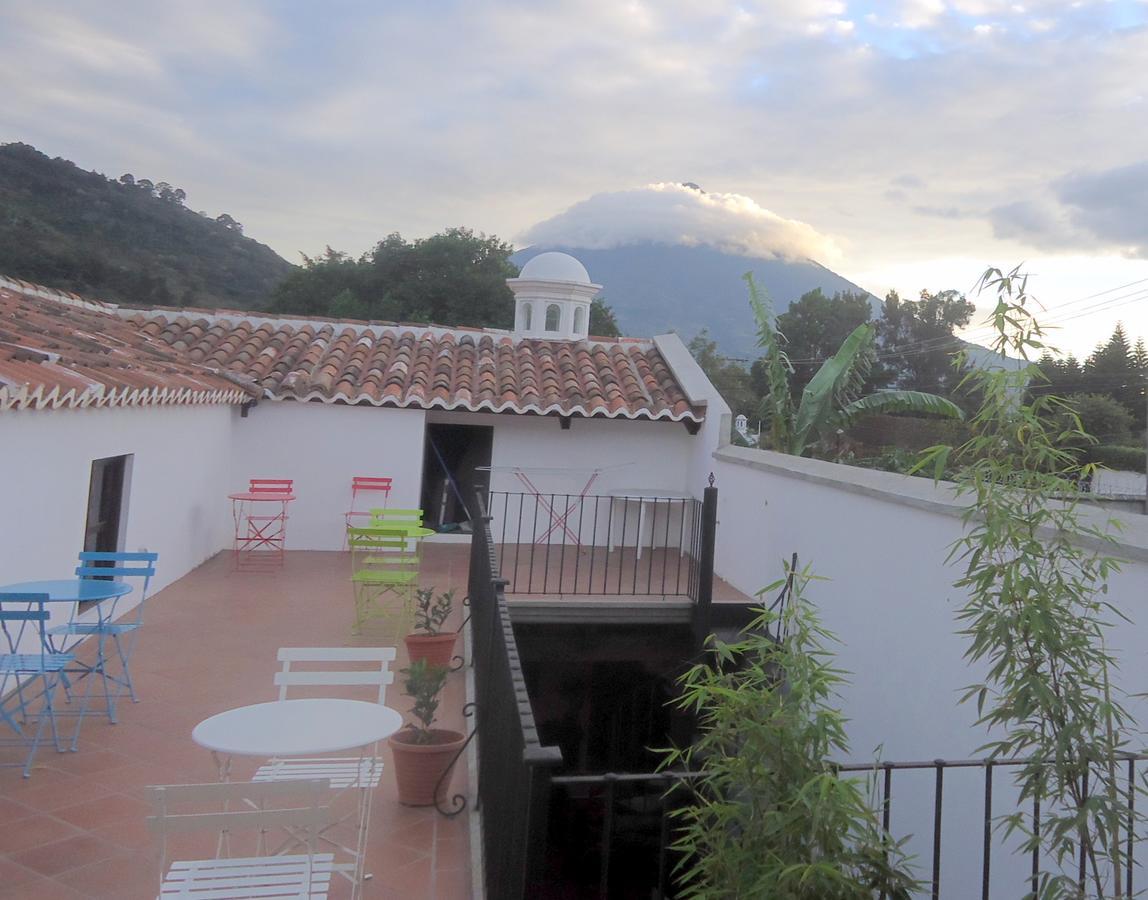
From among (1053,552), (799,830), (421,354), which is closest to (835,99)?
(421,354)

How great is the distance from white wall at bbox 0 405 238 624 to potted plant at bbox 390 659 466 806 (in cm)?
315

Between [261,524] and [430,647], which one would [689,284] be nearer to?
[261,524]

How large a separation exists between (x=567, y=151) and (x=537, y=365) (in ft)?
21.8

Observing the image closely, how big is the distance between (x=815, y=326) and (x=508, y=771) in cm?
4185

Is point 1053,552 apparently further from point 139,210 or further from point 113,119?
point 139,210

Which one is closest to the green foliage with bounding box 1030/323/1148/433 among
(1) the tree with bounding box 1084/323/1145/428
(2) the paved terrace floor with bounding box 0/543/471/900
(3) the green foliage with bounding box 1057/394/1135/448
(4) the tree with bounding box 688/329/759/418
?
(1) the tree with bounding box 1084/323/1145/428

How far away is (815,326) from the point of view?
142 feet

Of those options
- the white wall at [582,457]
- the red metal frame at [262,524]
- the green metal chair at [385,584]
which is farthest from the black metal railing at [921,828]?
the red metal frame at [262,524]

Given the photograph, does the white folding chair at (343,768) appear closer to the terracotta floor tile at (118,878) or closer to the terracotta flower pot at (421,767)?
the terracotta flower pot at (421,767)

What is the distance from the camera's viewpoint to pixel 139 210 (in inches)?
1502

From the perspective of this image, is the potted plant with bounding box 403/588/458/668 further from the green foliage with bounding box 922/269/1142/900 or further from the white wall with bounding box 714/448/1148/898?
the green foliage with bounding box 922/269/1142/900

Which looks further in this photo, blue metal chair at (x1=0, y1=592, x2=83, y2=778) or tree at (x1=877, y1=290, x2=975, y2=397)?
tree at (x1=877, y1=290, x2=975, y2=397)

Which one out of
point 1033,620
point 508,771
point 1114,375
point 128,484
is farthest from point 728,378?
point 1033,620

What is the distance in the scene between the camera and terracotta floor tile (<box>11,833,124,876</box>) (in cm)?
404
